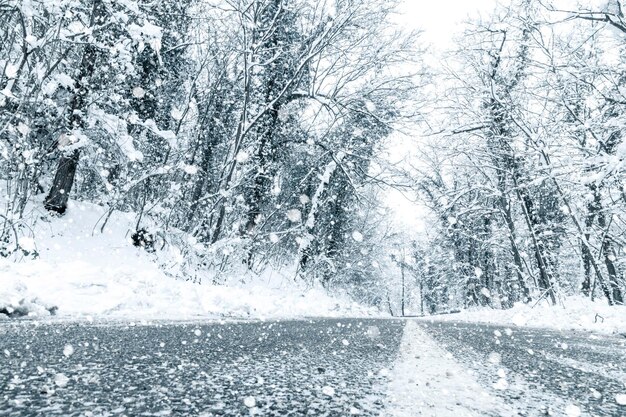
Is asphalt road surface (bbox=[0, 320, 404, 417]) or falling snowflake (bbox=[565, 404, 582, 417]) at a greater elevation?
asphalt road surface (bbox=[0, 320, 404, 417])

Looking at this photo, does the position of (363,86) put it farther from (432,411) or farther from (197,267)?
(432,411)

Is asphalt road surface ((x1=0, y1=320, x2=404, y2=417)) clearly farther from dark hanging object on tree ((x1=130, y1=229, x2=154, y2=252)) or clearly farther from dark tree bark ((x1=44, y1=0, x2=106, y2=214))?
dark hanging object on tree ((x1=130, y1=229, x2=154, y2=252))

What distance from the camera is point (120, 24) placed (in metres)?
10.5

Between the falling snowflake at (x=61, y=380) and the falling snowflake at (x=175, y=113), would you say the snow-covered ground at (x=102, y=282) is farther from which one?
the falling snowflake at (x=175, y=113)

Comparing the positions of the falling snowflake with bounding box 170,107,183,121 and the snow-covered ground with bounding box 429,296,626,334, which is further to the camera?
the falling snowflake with bounding box 170,107,183,121

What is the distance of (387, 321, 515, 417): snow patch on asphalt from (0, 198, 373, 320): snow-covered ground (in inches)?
148

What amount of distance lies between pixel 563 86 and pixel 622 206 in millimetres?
3283

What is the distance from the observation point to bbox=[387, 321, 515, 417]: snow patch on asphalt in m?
1.74

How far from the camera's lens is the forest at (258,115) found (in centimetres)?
919

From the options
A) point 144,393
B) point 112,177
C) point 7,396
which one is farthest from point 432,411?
point 112,177

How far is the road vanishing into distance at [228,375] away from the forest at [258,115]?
17.1 feet

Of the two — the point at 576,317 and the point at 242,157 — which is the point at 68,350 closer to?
the point at 242,157

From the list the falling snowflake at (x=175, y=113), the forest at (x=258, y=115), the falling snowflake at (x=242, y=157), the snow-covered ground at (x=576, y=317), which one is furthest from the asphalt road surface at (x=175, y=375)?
the falling snowflake at (x=175, y=113)

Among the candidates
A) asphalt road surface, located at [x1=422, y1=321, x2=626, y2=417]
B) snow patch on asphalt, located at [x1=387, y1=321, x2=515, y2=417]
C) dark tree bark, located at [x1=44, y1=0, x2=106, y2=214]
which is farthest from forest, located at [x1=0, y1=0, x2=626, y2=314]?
snow patch on asphalt, located at [x1=387, y1=321, x2=515, y2=417]
